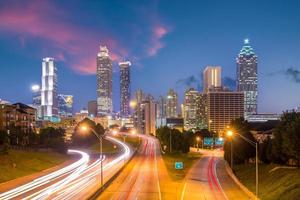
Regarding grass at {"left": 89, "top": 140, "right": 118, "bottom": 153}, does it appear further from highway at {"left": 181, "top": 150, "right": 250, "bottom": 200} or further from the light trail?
highway at {"left": 181, "top": 150, "right": 250, "bottom": 200}

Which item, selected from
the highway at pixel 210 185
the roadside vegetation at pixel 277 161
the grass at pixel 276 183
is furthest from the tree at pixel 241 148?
the grass at pixel 276 183

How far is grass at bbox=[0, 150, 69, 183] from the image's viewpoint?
81650mm

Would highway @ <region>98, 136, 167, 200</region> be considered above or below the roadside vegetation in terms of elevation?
below

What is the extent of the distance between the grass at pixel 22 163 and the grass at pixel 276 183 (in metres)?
39.0

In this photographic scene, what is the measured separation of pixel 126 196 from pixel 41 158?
48328 millimetres

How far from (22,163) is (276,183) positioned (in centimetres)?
4996

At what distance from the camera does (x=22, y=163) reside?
92.2m

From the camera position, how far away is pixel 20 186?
2810 inches

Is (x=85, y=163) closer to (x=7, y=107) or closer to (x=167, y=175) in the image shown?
(x=167, y=175)

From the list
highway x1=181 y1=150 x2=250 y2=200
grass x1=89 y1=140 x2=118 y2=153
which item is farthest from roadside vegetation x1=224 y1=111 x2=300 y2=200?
grass x1=89 y1=140 x2=118 y2=153

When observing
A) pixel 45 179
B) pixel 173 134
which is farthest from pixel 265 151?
pixel 173 134

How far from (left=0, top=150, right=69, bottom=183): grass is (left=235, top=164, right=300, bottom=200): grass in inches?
1534

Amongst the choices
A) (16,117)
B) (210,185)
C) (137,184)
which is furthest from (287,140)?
(16,117)

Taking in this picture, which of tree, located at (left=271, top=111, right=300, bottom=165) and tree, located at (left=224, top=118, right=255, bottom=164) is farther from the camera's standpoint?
tree, located at (left=224, top=118, right=255, bottom=164)
